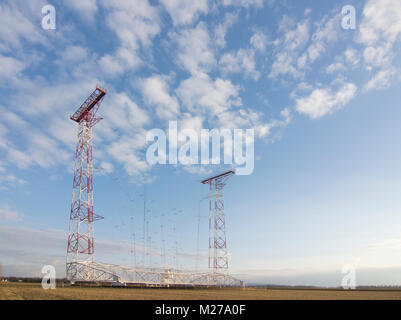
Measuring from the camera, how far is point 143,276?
61469 millimetres

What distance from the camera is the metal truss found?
49.1 metres

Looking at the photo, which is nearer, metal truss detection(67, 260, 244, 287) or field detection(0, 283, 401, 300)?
field detection(0, 283, 401, 300)

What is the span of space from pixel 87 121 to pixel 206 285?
49.7 m

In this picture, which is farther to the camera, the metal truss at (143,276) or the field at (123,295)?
the metal truss at (143,276)

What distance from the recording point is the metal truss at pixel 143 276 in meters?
49.1

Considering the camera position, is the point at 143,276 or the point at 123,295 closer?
the point at 123,295
